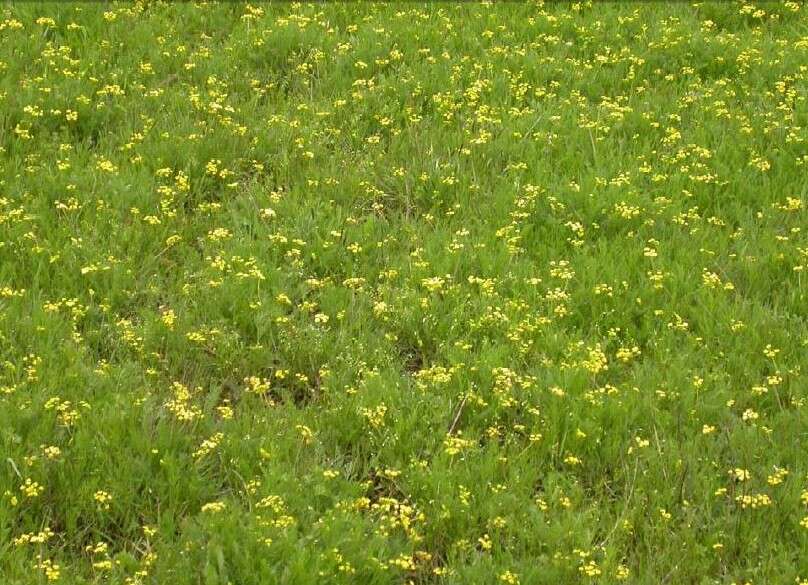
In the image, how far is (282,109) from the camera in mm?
8398

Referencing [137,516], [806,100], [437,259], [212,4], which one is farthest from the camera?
[212,4]

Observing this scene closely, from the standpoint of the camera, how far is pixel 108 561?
15.9 feet

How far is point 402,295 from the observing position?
6562mm

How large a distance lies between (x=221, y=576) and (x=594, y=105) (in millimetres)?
4914

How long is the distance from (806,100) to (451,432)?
4.24 metres

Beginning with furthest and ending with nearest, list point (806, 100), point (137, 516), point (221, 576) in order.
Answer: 1. point (806, 100)
2. point (137, 516)
3. point (221, 576)

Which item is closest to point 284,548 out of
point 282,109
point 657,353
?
point 657,353

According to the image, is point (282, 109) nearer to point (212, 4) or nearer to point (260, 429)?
point (212, 4)

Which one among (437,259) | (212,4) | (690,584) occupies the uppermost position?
(212,4)

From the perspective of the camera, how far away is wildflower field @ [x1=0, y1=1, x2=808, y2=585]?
203 inches

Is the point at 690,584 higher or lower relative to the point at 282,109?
lower

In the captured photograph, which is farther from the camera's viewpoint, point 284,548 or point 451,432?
point 451,432

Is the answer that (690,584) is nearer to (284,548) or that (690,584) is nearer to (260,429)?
(284,548)

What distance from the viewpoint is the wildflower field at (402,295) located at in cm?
517
